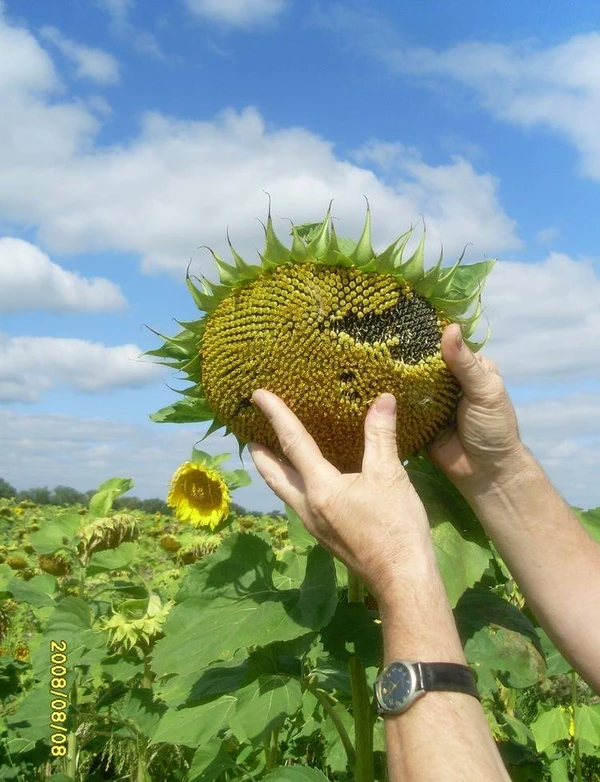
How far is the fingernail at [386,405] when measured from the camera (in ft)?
6.52

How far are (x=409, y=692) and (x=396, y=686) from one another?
4cm

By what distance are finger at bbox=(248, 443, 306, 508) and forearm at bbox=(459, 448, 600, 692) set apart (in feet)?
2.10

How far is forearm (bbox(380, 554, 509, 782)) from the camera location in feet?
5.47

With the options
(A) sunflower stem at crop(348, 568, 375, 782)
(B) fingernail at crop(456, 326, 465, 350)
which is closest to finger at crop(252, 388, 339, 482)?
(A) sunflower stem at crop(348, 568, 375, 782)

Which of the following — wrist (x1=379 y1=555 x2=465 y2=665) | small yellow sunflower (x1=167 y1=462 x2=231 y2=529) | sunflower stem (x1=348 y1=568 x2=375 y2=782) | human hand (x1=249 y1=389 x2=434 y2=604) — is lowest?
sunflower stem (x1=348 y1=568 x2=375 y2=782)

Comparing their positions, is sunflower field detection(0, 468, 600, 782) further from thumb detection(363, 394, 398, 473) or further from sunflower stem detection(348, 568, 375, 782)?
thumb detection(363, 394, 398, 473)

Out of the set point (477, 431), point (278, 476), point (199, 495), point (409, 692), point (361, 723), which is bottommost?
point (361, 723)

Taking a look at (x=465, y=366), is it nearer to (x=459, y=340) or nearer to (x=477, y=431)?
(x=459, y=340)

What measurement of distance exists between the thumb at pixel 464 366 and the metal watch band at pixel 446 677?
71 centimetres

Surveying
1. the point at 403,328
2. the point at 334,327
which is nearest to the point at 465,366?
the point at 403,328

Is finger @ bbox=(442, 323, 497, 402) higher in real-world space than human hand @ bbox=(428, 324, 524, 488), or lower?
higher

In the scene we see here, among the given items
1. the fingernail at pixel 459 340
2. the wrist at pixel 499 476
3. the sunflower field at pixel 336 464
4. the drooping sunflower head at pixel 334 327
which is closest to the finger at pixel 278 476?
the sunflower field at pixel 336 464

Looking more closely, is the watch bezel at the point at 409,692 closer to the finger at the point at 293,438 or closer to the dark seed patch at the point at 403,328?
the finger at the point at 293,438

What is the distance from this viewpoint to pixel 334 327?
2.01 metres
